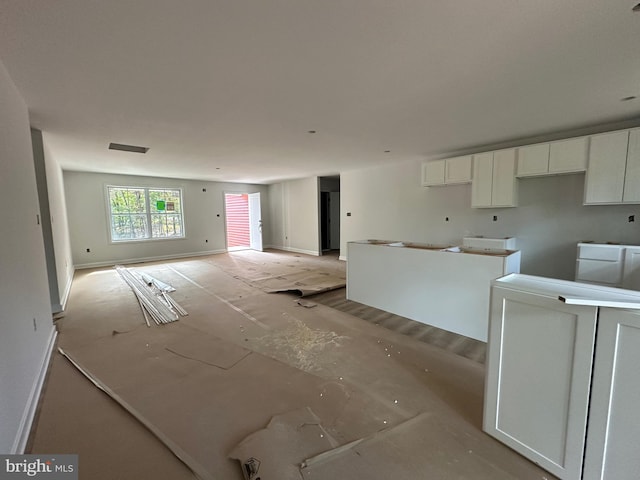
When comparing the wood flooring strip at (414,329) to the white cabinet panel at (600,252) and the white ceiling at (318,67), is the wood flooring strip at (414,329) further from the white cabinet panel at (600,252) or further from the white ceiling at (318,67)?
the white ceiling at (318,67)

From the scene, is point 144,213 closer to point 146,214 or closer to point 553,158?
point 146,214

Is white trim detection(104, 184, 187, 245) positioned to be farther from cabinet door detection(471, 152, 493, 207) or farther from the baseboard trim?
cabinet door detection(471, 152, 493, 207)

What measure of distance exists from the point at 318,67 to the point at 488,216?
423 cm

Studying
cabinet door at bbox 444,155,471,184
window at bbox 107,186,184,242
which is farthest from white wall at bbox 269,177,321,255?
cabinet door at bbox 444,155,471,184

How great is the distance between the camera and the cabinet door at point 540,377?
1.27m

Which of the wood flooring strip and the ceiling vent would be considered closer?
the wood flooring strip

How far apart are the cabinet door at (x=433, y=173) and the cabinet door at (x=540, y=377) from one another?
4054 mm

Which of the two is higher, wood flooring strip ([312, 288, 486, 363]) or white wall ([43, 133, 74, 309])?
white wall ([43, 133, 74, 309])

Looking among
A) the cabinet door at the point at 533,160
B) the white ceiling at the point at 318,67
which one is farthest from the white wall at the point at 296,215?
the cabinet door at the point at 533,160

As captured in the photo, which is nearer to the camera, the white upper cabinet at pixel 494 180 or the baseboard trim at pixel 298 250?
the white upper cabinet at pixel 494 180

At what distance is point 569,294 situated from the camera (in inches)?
53.5

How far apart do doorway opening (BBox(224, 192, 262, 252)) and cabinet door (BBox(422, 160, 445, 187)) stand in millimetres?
6114

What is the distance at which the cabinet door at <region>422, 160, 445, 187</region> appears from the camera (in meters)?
5.07

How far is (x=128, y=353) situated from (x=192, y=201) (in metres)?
6.74
